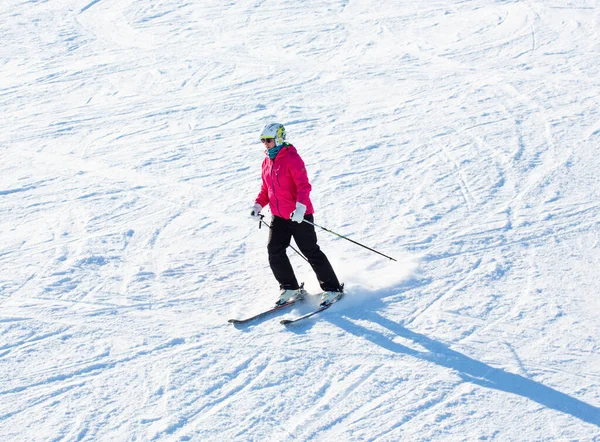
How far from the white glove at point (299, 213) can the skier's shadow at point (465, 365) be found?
3.13 ft

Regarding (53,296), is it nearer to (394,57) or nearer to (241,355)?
(241,355)

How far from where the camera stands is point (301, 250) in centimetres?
591

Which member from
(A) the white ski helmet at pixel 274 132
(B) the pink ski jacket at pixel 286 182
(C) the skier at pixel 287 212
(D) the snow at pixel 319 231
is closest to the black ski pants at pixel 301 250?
(C) the skier at pixel 287 212

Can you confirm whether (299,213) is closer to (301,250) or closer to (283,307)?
(301,250)

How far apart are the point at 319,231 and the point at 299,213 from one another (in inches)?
79.3

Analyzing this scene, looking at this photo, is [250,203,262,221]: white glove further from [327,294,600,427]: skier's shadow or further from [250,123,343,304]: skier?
[327,294,600,427]: skier's shadow

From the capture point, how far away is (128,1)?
1703cm

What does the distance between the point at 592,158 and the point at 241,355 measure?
18.3 feet

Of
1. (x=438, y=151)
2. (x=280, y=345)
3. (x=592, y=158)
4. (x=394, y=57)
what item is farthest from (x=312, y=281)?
(x=394, y=57)

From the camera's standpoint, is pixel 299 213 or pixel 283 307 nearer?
pixel 299 213

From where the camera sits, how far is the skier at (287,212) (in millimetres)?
5617

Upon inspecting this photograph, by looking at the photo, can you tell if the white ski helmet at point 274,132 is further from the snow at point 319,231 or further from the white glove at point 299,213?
the snow at point 319,231

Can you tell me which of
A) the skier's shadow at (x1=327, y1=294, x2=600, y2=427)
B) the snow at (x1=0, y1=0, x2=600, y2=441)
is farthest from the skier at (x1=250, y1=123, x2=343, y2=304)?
the skier's shadow at (x1=327, y1=294, x2=600, y2=427)

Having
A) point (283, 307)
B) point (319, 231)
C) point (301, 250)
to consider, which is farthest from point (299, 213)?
point (319, 231)
